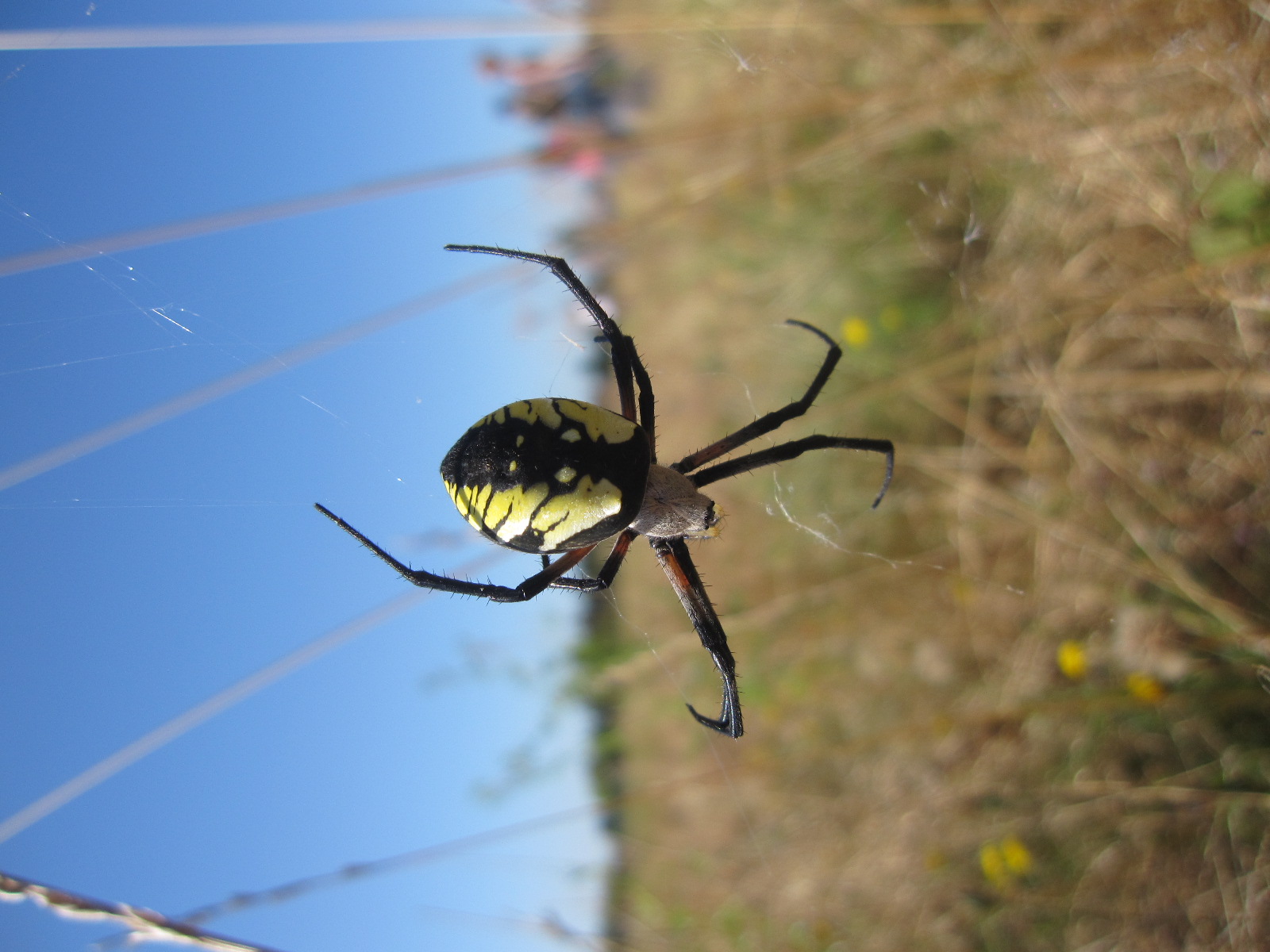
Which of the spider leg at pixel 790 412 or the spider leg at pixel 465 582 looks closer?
the spider leg at pixel 465 582

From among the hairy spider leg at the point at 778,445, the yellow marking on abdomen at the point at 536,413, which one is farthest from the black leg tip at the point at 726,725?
the yellow marking on abdomen at the point at 536,413

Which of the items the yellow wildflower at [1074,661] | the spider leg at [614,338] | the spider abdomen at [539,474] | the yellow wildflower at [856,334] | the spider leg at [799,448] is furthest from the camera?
the yellow wildflower at [856,334]

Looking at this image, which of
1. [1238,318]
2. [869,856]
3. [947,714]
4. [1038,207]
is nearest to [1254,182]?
[1238,318]

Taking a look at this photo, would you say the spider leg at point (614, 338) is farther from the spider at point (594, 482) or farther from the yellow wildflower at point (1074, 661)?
the yellow wildflower at point (1074, 661)

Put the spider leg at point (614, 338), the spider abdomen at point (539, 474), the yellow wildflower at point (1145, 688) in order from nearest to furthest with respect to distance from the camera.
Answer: the spider abdomen at point (539, 474), the spider leg at point (614, 338), the yellow wildflower at point (1145, 688)

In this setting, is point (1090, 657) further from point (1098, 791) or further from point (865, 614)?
point (865, 614)

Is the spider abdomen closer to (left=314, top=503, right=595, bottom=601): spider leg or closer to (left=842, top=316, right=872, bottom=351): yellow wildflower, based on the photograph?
(left=314, top=503, right=595, bottom=601): spider leg

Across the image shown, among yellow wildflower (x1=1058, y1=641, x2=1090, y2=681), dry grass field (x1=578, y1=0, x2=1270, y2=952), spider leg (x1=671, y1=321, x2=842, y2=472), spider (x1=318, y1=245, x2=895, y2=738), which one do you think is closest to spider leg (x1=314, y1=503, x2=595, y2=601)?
spider (x1=318, y1=245, x2=895, y2=738)

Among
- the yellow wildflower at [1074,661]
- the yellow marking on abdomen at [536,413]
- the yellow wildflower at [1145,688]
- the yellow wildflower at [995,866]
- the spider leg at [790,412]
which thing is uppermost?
the spider leg at [790,412]
